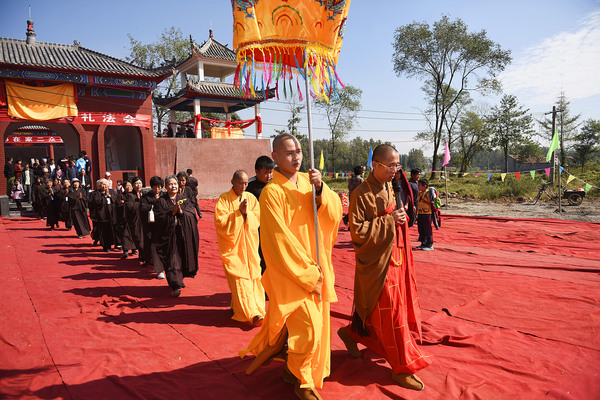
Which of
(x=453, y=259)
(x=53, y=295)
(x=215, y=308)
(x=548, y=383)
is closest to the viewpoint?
(x=548, y=383)

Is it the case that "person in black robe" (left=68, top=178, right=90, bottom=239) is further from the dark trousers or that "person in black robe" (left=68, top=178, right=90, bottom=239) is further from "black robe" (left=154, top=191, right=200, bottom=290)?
the dark trousers

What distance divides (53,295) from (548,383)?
229 inches

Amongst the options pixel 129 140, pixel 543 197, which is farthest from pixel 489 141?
pixel 129 140

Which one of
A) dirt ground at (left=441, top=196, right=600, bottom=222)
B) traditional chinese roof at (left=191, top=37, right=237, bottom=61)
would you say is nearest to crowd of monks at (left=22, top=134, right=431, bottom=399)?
dirt ground at (left=441, top=196, right=600, bottom=222)

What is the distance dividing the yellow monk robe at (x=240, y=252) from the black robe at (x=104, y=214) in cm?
530

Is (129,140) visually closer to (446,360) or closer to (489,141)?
(446,360)

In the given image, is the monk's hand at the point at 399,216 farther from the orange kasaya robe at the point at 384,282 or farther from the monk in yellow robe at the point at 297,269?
the monk in yellow robe at the point at 297,269

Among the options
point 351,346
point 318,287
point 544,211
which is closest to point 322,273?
point 318,287

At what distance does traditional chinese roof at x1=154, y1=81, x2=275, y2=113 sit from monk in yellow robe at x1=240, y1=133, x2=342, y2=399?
63.9ft

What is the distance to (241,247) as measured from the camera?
471 cm

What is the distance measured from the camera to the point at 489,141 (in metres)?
31.1

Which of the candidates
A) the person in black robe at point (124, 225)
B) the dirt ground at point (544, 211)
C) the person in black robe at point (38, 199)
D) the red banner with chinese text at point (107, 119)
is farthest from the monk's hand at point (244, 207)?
the red banner with chinese text at point (107, 119)

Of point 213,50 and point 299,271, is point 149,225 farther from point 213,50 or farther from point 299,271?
point 213,50

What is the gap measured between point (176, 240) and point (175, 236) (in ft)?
0.18
